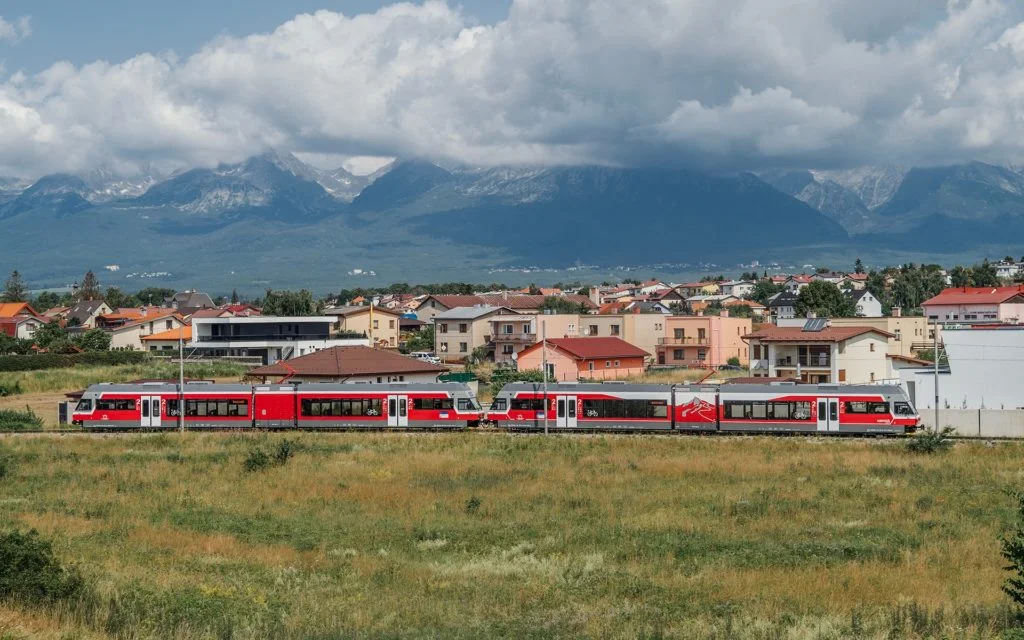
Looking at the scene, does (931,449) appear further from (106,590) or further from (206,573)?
(106,590)

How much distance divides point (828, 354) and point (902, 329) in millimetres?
20846

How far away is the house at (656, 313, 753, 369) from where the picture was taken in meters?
99.2

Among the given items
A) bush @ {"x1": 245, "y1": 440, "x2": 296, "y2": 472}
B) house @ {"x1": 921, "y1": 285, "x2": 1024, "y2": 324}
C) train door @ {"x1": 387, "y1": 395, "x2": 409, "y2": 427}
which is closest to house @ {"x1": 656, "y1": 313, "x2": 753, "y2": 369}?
train door @ {"x1": 387, "y1": 395, "x2": 409, "y2": 427}

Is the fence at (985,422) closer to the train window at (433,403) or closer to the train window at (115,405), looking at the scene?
the train window at (433,403)

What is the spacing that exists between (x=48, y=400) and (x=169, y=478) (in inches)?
1647

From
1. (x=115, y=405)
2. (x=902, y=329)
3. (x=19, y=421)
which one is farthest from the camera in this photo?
(x=902, y=329)

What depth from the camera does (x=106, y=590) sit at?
23344 mm

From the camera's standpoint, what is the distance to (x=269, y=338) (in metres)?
107

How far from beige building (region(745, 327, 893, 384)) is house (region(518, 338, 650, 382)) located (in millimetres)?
16031

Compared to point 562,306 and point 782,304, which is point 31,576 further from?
point 782,304

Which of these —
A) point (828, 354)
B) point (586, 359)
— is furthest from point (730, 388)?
point (586, 359)

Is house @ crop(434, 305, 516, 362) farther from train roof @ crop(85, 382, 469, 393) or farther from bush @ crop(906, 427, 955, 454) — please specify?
bush @ crop(906, 427, 955, 454)

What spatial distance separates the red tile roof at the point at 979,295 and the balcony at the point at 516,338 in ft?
238

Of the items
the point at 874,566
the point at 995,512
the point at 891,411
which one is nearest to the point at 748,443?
the point at 891,411
